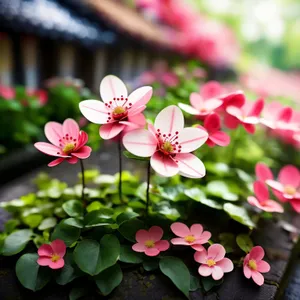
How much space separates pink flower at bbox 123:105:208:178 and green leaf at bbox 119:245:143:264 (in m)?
0.24

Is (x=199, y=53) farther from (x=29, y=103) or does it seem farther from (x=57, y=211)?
(x=57, y=211)

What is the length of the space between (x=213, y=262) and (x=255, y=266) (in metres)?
0.11

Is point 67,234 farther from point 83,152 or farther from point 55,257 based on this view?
point 83,152

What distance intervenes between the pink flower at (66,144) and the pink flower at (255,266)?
461 millimetres

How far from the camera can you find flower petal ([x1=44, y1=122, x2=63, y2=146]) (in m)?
0.78

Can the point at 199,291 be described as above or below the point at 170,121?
below

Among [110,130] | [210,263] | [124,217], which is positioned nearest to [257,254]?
[210,263]

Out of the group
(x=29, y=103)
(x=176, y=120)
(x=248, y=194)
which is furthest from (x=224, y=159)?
(x=29, y=103)

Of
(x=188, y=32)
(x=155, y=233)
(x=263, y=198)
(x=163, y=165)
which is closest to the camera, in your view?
(x=163, y=165)

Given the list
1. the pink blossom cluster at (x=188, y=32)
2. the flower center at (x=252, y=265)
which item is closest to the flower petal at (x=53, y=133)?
the flower center at (x=252, y=265)

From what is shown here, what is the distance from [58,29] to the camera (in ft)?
6.32

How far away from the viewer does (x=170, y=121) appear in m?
0.74

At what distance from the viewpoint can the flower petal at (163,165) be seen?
653mm

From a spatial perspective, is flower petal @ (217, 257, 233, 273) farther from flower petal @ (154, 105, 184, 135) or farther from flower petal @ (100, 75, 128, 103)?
flower petal @ (100, 75, 128, 103)
